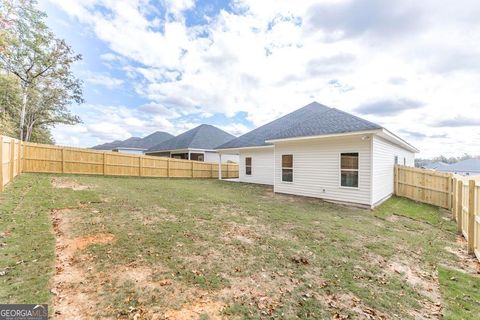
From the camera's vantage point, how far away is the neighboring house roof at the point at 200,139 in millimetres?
23770

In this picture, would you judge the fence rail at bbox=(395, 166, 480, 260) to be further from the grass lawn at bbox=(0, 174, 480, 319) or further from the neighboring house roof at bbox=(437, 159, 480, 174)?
the neighboring house roof at bbox=(437, 159, 480, 174)

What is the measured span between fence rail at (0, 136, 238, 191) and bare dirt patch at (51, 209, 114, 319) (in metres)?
6.11

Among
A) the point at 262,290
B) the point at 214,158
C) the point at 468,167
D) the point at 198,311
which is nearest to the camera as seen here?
the point at 198,311

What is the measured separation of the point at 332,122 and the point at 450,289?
320 inches

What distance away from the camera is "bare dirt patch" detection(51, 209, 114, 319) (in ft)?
8.20

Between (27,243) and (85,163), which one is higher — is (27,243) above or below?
below

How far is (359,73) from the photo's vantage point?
14008 millimetres

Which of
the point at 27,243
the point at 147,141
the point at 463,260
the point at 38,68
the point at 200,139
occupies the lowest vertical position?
the point at 463,260

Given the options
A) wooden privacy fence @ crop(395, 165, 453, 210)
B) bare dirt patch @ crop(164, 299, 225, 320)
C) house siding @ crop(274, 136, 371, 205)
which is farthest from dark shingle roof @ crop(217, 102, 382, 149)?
bare dirt patch @ crop(164, 299, 225, 320)

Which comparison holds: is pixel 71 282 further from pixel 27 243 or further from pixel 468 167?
pixel 468 167

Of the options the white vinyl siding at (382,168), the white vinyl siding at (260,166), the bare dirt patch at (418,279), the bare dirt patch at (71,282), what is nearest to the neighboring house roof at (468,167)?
the white vinyl siding at (382,168)

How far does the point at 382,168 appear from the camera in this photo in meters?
10.5

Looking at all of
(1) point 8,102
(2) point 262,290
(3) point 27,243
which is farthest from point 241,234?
(1) point 8,102

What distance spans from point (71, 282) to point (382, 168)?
11.9 metres
